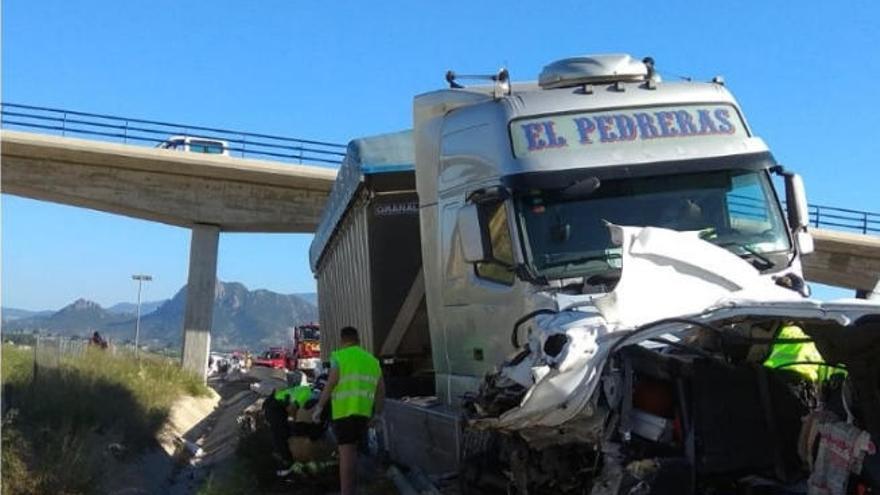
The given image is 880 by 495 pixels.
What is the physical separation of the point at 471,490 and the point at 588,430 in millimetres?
2357

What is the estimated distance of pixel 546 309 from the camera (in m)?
6.54

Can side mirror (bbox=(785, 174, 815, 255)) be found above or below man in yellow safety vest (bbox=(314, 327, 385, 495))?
above

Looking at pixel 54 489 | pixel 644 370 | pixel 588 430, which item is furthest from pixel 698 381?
pixel 54 489

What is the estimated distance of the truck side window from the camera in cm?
747

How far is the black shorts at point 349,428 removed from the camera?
940 cm

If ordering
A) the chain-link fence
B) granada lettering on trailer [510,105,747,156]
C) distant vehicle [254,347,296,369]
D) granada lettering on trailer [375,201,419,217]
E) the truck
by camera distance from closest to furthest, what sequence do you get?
the truck → granada lettering on trailer [510,105,747,156] → granada lettering on trailer [375,201,419,217] → the chain-link fence → distant vehicle [254,347,296,369]

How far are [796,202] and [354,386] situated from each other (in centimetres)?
402

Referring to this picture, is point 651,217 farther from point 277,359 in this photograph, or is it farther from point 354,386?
point 277,359

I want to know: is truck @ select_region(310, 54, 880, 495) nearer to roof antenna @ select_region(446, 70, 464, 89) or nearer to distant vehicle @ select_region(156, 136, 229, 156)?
roof antenna @ select_region(446, 70, 464, 89)

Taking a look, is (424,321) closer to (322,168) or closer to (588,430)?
(588,430)

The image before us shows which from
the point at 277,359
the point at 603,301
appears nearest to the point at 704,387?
the point at 603,301

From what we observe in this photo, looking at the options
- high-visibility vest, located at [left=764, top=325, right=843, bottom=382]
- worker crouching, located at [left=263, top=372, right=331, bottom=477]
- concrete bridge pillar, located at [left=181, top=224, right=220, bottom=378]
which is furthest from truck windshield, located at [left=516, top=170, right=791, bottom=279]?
concrete bridge pillar, located at [left=181, top=224, right=220, bottom=378]

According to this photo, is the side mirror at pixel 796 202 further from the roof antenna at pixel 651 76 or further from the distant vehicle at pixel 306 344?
the distant vehicle at pixel 306 344

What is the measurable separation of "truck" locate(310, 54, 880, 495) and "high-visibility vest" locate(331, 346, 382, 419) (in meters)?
0.48
